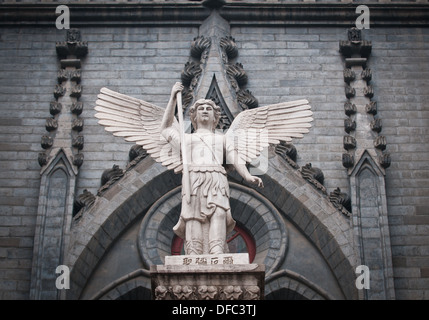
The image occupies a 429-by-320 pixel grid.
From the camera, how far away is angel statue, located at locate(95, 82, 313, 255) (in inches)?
511

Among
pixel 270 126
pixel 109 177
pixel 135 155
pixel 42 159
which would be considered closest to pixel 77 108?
pixel 42 159

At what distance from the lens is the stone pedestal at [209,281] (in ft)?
40.1

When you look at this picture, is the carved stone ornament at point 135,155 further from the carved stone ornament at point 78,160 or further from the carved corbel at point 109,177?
Result: the carved stone ornament at point 78,160

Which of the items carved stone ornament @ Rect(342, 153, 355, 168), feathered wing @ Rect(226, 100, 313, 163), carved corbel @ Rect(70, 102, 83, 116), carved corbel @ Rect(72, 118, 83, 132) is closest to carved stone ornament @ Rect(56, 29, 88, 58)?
carved corbel @ Rect(70, 102, 83, 116)

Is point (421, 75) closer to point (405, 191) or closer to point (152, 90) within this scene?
point (405, 191)

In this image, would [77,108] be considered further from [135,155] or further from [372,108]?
[372,108]

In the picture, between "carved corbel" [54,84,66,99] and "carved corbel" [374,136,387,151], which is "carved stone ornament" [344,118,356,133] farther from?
"carved corbel" [54,84,66,99]

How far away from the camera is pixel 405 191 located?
60.0 ft

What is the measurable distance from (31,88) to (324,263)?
23.1ft

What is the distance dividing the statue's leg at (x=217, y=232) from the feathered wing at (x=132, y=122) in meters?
1.63

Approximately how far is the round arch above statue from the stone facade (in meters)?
0.09

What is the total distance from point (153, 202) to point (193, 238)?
18.6 feet
